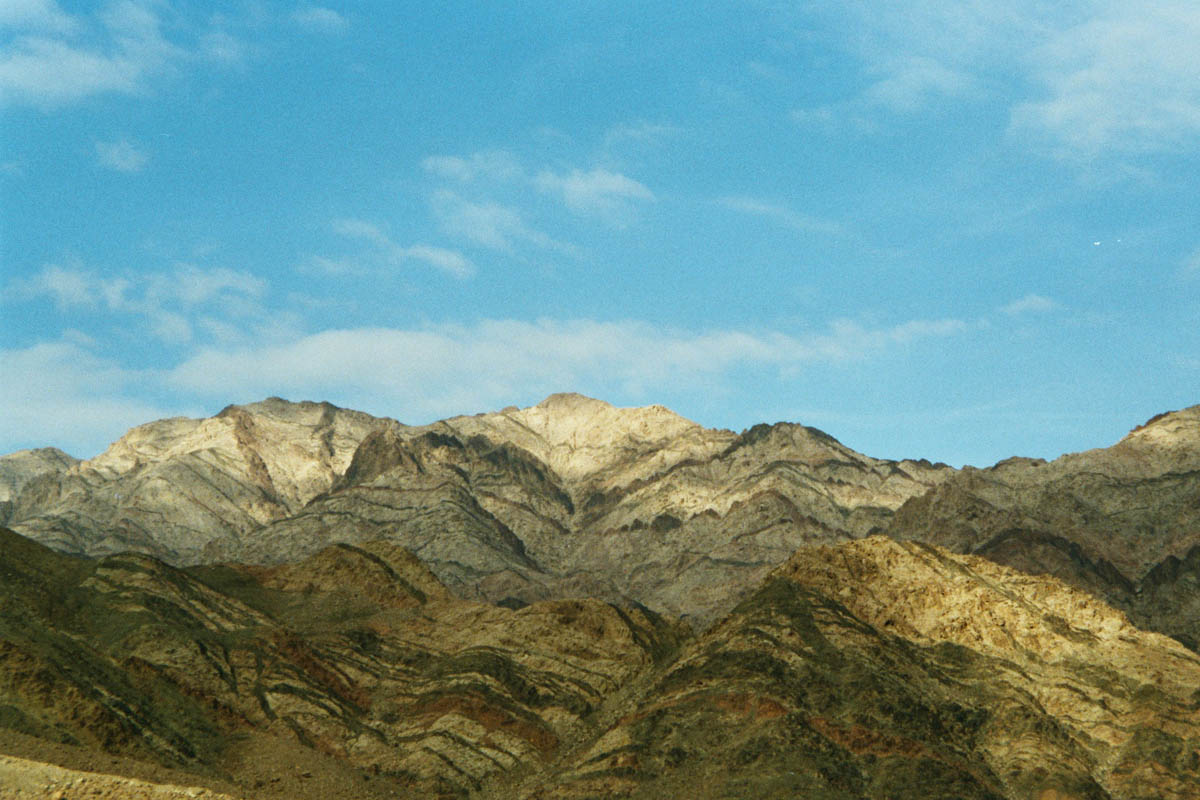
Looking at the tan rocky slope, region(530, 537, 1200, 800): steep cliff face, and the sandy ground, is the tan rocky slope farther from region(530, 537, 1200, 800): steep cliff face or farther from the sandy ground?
the sandy ground

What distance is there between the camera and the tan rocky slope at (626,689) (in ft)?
342

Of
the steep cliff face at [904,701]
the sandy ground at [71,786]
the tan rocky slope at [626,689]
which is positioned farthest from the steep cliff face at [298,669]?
the sandy ground at [71,786]

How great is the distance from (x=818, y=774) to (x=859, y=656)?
22553 mm

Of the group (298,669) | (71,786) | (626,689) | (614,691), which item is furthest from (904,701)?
(71,786)

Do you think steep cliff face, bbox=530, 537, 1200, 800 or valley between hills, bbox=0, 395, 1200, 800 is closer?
valley between hills, bbox=0, 395, 1200, 800

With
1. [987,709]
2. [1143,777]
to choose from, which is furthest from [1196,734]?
[987,709]

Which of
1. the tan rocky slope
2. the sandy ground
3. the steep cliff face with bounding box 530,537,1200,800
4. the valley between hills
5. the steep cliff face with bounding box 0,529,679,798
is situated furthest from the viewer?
the steep cliff face with bounding box 530,537,1200,800

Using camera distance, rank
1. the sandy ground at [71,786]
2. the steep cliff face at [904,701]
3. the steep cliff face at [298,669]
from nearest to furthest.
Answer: the sandy ground at [71,786] < the steep cliff face at [298,669] < the steep cliff face at [904,701]

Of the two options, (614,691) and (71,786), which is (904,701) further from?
(71,786)

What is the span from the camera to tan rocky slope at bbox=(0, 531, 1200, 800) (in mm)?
104250

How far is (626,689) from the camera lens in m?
135

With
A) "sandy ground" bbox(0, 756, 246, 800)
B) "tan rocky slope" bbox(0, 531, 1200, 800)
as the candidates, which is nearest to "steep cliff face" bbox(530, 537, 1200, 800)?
"tan rocky slope" bbox(0, 531, 1200, 800)

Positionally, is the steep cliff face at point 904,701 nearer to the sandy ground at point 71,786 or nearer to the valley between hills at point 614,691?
the valley between hills at point 614,691

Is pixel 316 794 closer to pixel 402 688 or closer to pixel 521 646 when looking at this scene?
pixel 402 688
